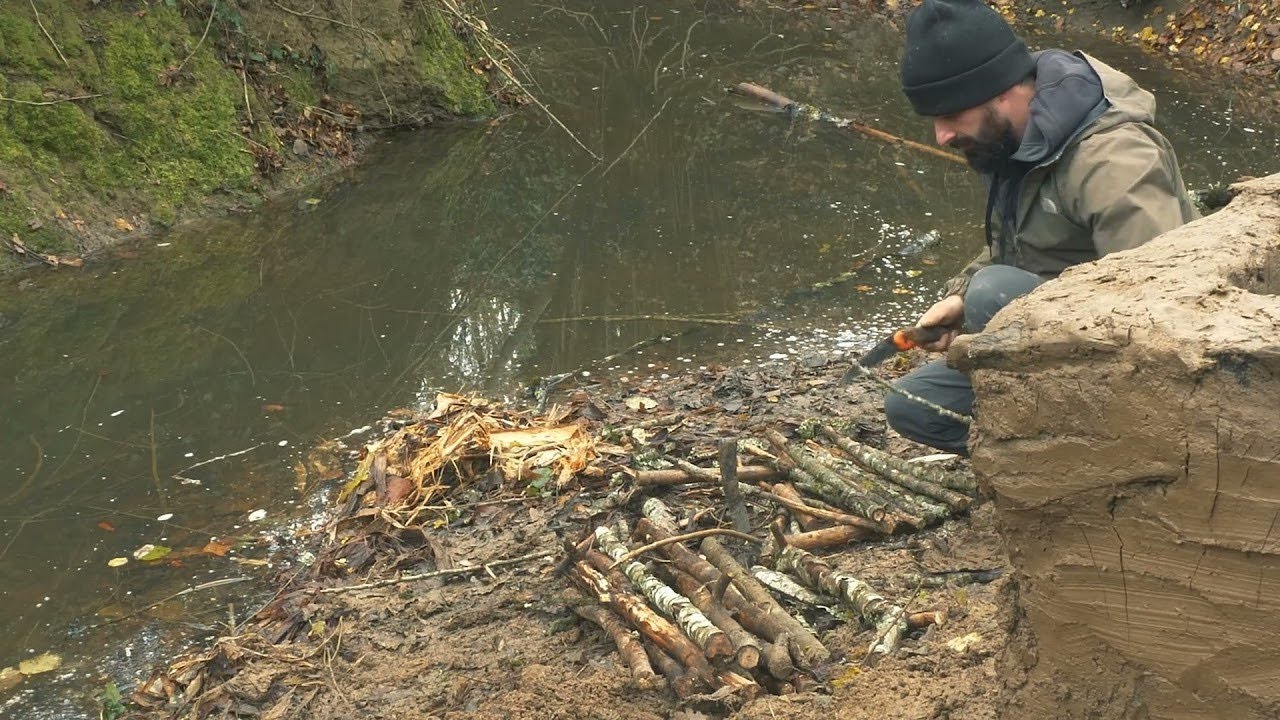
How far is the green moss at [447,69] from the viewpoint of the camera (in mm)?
11266

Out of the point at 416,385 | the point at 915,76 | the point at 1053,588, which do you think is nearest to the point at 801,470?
the point at 915,76

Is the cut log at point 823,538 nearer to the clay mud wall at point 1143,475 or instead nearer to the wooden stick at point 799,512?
the wooden stick at point 799,512

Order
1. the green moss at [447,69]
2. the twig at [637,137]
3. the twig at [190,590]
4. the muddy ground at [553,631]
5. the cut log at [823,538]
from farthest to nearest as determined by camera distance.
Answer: the green moss at [447,69], the twig at [637,137], the twig at [190,590], the cut log at [823,538], the muddy ground at [553,631]

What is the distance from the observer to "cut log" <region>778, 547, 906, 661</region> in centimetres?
338

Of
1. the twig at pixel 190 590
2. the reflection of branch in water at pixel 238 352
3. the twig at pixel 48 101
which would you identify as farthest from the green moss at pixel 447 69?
the twig at pixel 190 590

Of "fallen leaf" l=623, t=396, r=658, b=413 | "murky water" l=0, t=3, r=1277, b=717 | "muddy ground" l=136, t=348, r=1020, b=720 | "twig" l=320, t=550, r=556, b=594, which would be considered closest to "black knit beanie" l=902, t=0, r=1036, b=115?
"muddy ground" l=136, t=348, r=1020, b=720

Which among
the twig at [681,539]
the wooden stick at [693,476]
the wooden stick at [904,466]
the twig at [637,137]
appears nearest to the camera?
the twig at [681,539]

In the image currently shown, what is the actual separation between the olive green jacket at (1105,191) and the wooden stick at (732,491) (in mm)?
1209

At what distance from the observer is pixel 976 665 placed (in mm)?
3180

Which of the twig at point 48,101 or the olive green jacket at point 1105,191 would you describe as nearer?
the olive green jacket at point 1105,191

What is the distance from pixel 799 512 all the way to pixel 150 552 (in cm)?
309

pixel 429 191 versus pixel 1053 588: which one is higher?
pixel 1053 588

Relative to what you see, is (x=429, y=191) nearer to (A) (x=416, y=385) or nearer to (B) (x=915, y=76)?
(A) (x=416, y=385)

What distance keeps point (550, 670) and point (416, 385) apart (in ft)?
11.1
